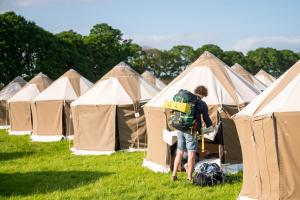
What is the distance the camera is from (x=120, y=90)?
58.8ft

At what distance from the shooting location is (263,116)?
8375 millimetres

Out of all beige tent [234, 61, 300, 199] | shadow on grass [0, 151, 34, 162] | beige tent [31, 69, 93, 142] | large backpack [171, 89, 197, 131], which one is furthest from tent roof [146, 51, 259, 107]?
beige tent [31, 69, 93, 142]

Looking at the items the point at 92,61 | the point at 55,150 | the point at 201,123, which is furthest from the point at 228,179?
the point at 92,61

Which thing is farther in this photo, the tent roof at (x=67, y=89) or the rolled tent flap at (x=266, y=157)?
the tent roof at (x=67, y=89)

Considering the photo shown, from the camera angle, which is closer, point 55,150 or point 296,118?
point 296,118

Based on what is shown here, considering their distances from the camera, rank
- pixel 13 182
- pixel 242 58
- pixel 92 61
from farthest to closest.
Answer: pixel 242 58, pixel 92 61, pixel 13 182

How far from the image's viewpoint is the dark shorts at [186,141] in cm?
1042

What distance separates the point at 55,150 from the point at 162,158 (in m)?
6.71

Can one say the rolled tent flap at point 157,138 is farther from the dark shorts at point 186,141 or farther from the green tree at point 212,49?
the green tree at point 212,49

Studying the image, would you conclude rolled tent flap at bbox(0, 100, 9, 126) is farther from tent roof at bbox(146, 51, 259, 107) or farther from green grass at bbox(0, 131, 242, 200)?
tent roof at bbox(146, 51, 259, 107)

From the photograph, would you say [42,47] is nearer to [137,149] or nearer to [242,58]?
[137,149]

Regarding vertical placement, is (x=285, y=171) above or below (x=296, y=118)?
below

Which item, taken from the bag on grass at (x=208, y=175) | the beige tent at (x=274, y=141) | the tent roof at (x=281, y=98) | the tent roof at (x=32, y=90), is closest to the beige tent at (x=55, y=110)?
the tent roof at (x=32, y=90)

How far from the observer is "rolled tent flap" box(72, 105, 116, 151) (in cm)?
1712
